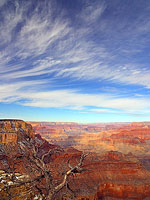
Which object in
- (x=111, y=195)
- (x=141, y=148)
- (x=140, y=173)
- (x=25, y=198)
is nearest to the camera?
(x=25, y=198)

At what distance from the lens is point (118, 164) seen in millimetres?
43500

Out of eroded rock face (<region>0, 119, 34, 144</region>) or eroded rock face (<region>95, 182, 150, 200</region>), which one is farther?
eroded rock face (<region>0, 119, 34, 144</region>)

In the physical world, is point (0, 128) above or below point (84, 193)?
above

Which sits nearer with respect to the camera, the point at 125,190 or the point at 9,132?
the point at 125,190

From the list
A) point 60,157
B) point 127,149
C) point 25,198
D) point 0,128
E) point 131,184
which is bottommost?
point 127,149

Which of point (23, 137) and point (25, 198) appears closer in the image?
point (25, 198)

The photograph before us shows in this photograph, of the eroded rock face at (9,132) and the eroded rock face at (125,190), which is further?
the eroded rock face at (9,132)

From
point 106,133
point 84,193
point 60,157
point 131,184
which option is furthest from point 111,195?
point 106,133

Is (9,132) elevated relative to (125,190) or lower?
elevated

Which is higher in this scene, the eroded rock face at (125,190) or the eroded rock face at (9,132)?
the eroded rock face at (9,132)

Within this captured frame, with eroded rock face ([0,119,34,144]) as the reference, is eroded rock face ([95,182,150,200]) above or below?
below

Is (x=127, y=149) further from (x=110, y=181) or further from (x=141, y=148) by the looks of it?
(x=110, y=181)

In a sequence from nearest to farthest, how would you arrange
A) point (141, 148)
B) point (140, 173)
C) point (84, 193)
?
point (84, 193), point (140, 173), point (141, 148)

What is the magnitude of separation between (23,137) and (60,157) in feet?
55.5
